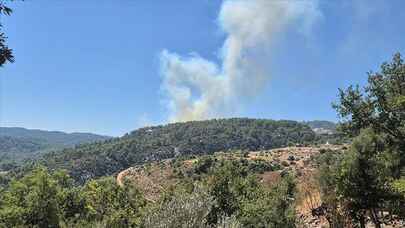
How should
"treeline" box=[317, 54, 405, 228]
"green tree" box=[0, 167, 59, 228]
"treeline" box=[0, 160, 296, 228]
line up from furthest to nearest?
"green tree" box=[0, 167, 59, 228]
"treeline" box=[317, 54, 405, 228]
"treeline" box=[0, 160, 296, 228]

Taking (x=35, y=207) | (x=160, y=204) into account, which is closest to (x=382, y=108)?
(x=160, y=204)

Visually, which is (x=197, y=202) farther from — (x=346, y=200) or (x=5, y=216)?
(x=5, y=216)

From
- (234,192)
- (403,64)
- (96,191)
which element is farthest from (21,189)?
(403,64)

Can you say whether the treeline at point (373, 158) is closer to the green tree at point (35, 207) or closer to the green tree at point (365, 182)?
the green tree at point (365, 182)

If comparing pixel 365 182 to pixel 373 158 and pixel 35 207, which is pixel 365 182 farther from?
pixel 35 207

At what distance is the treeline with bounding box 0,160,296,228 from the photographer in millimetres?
20672

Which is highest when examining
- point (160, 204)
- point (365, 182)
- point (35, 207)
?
point (365, 182)

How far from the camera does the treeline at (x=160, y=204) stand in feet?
67.8

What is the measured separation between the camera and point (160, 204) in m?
26.8

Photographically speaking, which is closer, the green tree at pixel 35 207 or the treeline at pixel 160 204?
the treeline at pixel 160 204

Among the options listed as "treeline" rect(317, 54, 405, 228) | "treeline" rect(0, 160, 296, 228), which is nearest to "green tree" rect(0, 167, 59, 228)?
"treeline" rect(0, 160, 296, 228)

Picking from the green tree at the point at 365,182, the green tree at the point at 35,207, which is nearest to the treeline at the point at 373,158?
the green tree at the point at 365,182

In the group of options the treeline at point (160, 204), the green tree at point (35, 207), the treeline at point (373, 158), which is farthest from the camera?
the green tree at point (35, 207)

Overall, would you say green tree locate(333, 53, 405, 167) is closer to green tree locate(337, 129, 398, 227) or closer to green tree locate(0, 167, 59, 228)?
green tree locate(337, 129, 398, 227)
